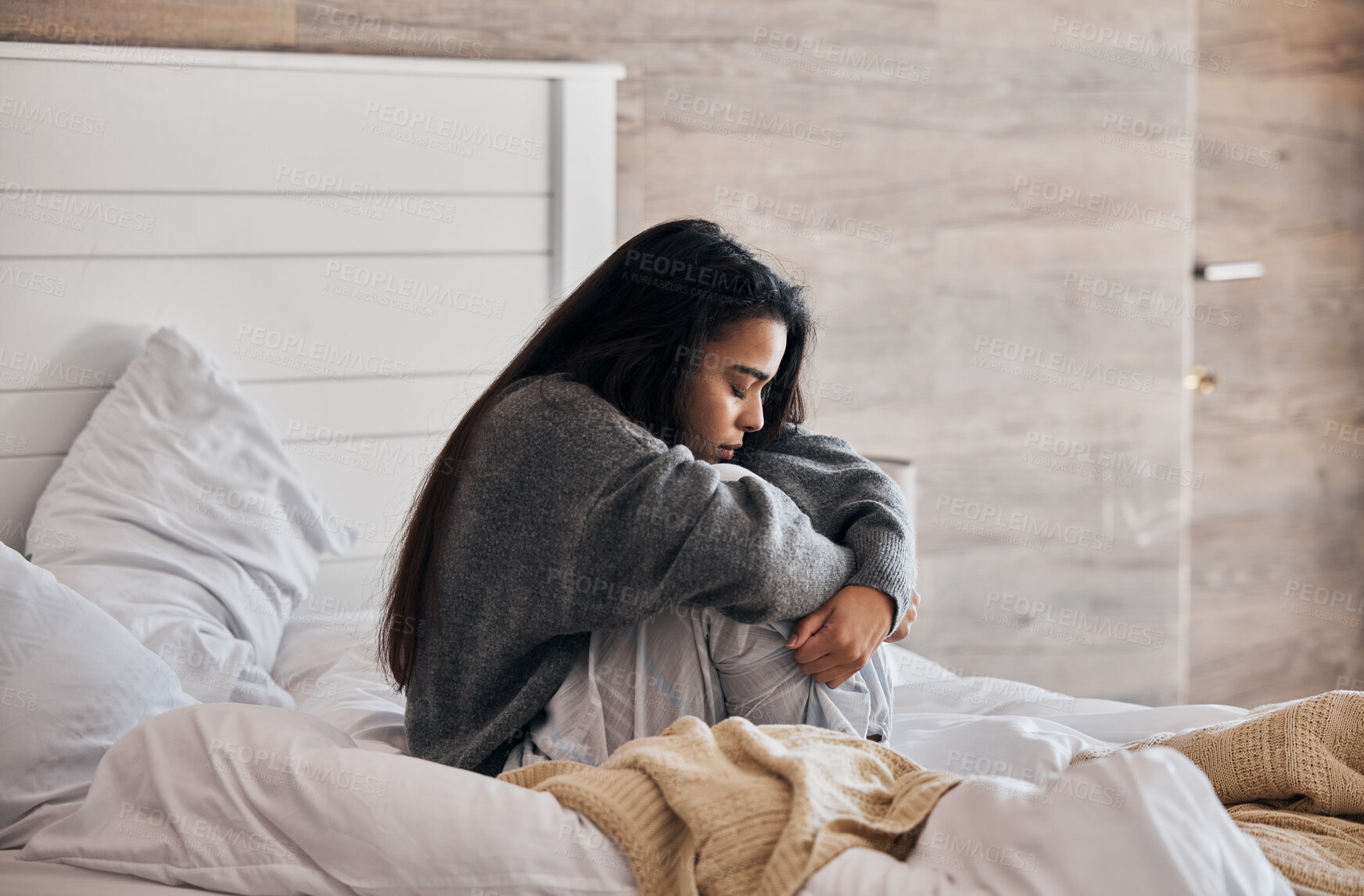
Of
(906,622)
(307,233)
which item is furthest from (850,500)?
(307,233)

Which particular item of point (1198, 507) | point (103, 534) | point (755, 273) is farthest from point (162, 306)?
point (1198, 507)

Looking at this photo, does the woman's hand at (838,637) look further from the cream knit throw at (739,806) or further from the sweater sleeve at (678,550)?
the cream knit throw at (739,806)

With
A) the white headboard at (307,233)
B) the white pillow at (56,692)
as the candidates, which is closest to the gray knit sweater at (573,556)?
the white pillow at (56,692)

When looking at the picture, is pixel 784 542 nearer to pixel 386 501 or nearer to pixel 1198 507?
pixel 386 501

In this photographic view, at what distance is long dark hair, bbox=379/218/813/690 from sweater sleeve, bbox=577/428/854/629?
16 centimetres

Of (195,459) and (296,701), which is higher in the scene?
(195,459)

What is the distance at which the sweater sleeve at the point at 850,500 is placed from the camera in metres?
1.31

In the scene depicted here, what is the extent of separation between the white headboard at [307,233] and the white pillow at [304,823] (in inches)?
33.6

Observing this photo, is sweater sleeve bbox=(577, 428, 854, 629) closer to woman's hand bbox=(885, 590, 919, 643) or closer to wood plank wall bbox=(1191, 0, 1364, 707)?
woman's hand bbox=(885, 590, 919, 643)

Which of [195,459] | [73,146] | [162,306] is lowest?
[195,459]

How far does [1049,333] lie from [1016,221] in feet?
0.81

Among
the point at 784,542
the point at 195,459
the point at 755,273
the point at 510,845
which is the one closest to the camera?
the point at 510,845

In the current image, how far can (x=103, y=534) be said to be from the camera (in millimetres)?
1625

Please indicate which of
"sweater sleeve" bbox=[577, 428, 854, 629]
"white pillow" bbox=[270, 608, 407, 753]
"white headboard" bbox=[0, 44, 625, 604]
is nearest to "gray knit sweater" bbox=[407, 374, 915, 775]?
"sweater sleeve" bbox=[577, 428, 854, 629]
